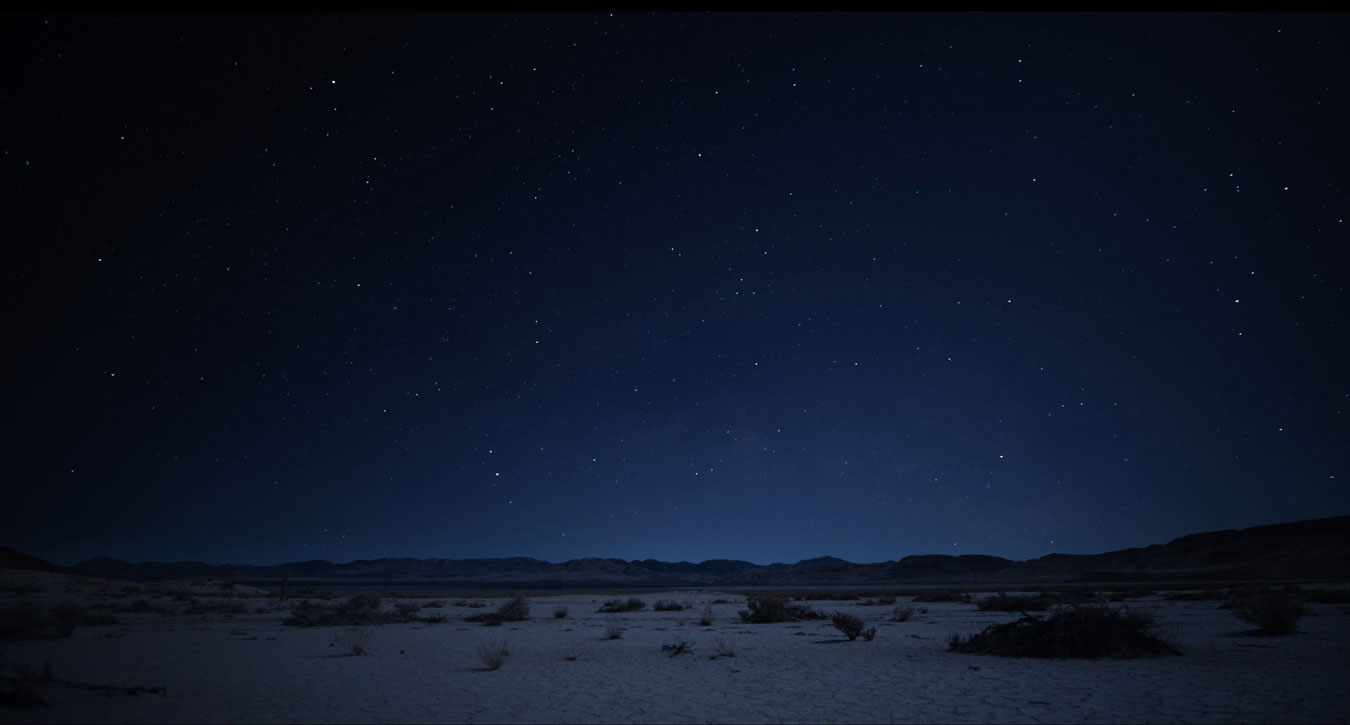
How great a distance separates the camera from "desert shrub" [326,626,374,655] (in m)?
14.2

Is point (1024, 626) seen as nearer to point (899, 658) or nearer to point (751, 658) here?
point (899, 658)

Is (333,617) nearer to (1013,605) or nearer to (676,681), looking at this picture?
(676,681)

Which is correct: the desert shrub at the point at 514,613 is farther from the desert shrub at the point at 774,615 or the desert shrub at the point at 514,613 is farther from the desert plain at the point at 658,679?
the desert shrub at the point at 774,615

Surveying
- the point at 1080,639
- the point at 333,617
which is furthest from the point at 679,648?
the point at 333,617

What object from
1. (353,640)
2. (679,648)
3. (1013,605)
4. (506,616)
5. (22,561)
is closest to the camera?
(679,648)

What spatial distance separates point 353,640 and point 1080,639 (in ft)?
53.2

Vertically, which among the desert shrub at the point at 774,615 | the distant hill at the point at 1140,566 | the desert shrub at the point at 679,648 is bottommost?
the distant hill at the point at 1140,566

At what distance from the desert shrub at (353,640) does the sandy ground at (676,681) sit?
0.96 feet

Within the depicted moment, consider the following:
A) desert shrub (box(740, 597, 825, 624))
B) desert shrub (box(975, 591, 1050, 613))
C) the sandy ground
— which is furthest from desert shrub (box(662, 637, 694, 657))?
desert shrub (box(975, 591, 1050, 613))

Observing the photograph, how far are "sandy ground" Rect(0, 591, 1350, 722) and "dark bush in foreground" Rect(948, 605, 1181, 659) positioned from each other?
524mm

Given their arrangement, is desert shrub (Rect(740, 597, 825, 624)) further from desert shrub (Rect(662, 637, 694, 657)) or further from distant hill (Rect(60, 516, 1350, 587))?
distant hill (Rect(60, 516, 1350, 587))

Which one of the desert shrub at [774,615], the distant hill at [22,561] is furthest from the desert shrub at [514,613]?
the distant hill at [22,561]

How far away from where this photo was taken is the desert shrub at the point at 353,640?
1416 centimetres

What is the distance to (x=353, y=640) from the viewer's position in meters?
16.1
